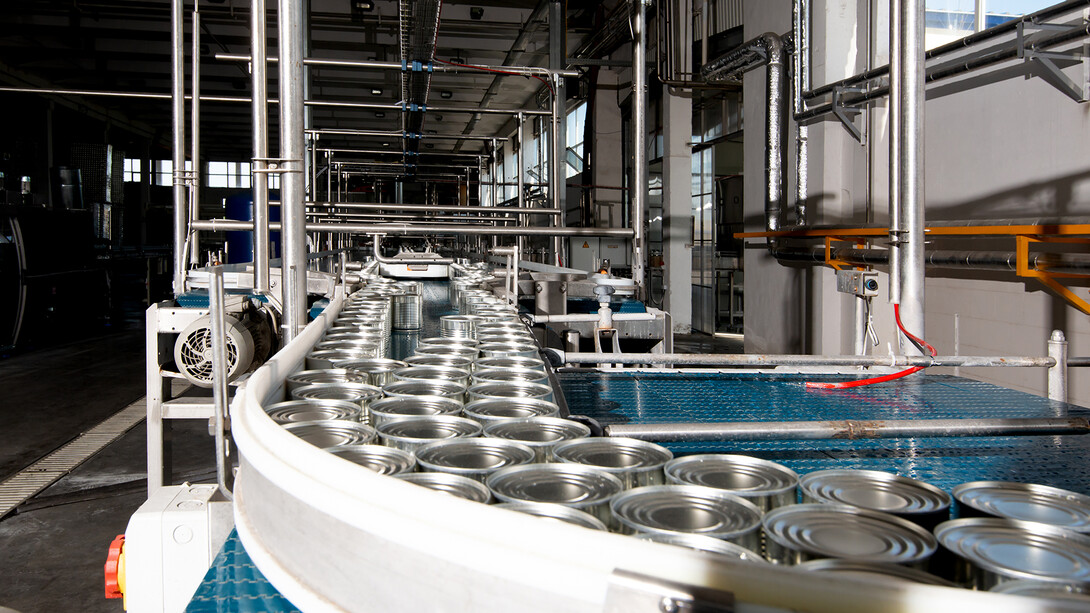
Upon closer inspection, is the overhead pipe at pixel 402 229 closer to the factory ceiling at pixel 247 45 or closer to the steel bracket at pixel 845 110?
the steel bracket at pixel 845 110

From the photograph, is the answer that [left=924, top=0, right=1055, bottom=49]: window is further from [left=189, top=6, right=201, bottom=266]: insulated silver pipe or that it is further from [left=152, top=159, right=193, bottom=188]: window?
[left=152, top=159, right=193, bottom=188]: window

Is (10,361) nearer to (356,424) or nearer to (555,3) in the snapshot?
(555,3)

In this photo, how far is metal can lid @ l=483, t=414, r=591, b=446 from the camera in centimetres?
108

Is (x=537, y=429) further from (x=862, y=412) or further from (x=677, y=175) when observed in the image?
(x=677, y=175)

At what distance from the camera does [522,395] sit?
133 cm

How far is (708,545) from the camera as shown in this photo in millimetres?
701

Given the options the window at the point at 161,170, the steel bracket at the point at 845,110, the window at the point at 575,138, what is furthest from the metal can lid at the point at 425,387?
the window at the point at 161,170

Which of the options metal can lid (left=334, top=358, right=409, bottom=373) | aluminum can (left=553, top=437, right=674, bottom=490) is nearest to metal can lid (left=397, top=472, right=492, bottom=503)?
aluminum can (left=553, top=437, right=674, bottom=490)

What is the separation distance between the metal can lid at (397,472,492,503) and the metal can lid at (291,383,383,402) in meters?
0.41

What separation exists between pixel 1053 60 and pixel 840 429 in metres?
3.42

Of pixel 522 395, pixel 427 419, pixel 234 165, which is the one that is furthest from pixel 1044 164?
pixel 234 165

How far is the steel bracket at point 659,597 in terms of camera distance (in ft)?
1.79

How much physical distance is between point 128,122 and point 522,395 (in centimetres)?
2052

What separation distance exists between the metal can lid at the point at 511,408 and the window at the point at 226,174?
77.1 ft
